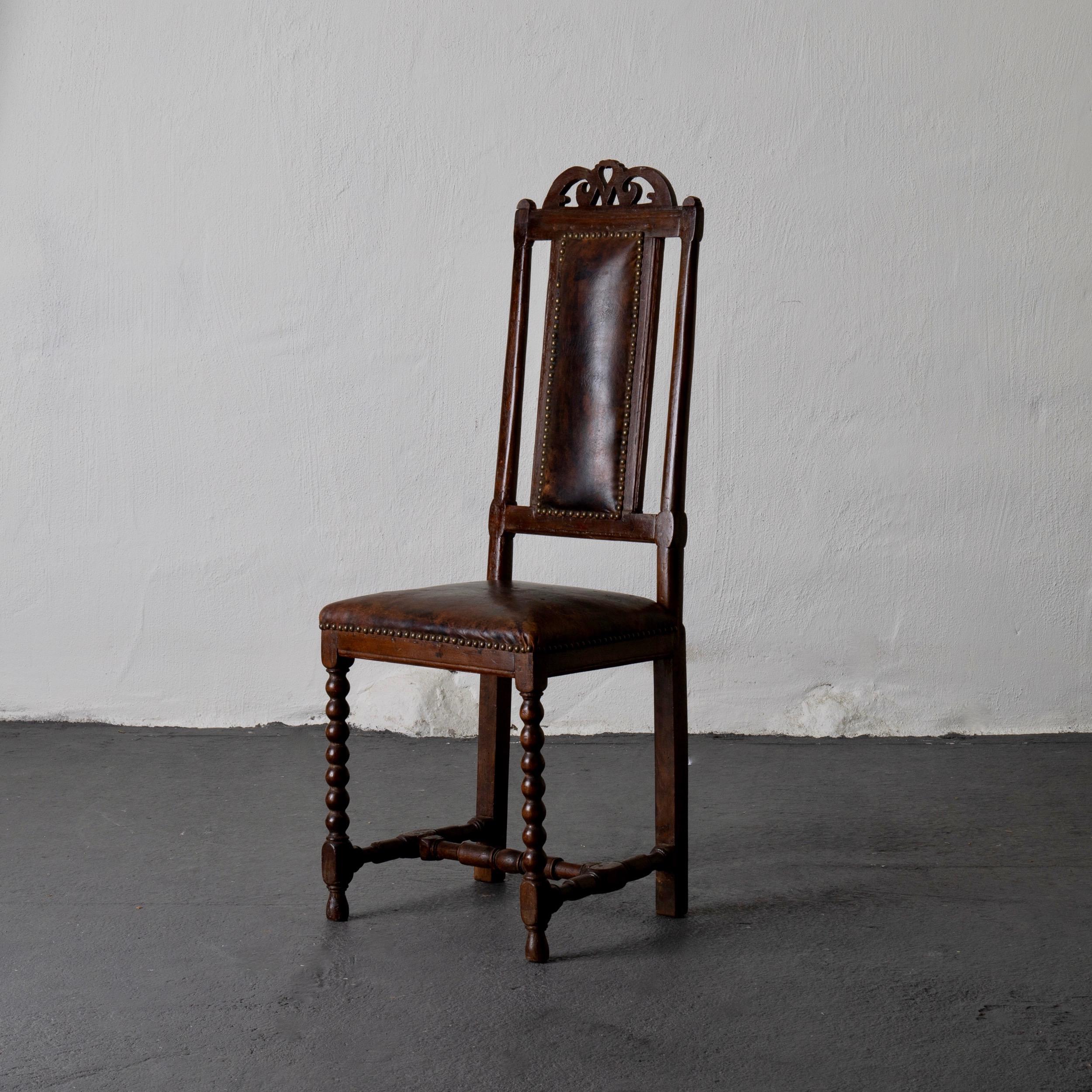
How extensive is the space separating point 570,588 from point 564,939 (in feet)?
1.97

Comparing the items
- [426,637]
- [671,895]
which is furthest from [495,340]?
[671,895]

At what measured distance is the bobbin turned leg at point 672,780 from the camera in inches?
95.7

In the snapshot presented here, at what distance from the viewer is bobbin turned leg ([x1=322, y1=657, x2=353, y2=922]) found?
7.89ft

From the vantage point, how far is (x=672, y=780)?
244 cm

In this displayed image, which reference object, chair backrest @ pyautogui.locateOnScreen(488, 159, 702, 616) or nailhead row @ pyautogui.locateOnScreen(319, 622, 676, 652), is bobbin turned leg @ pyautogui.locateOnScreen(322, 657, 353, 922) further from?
chair backrest @ pyautogui.locateOnScreen(488, 159, 702, 616)

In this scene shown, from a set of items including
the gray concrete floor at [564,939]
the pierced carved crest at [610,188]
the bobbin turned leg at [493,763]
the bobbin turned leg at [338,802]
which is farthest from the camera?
the bobbin turned leg at [493,763]

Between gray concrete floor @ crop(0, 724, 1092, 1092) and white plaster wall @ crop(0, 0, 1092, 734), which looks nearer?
gray concrete floor @ crop(0, 724, 1092, 1092)

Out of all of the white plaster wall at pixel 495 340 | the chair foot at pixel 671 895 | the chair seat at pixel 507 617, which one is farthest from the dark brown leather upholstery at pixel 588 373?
the white plaster wall at pixel 495 340

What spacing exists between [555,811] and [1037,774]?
1248 millimetres

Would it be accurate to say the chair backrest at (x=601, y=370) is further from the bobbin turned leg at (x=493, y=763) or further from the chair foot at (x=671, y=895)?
the chair foot at (x=671, y=895)

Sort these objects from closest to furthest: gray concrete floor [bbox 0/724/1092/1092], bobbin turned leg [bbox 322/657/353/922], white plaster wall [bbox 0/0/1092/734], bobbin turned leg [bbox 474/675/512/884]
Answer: gray concrete floor [bbox 0/724/1092/1092]
bobbin turned leg [bbox 322/657/353/922]
bobbin turned leg [bbox 474/675/512/884]
white plaster wall [bbox 0/0/1092/734]

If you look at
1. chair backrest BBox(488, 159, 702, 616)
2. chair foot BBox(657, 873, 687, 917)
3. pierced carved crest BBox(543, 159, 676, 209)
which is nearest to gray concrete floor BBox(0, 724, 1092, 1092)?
chair foot BBox(657, 873, 687, 917)

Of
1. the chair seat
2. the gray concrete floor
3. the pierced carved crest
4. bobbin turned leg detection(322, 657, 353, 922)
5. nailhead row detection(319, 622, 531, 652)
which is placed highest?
the pierced carved crest

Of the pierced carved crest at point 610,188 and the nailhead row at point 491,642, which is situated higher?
the pierced carved crest at point 610,188
